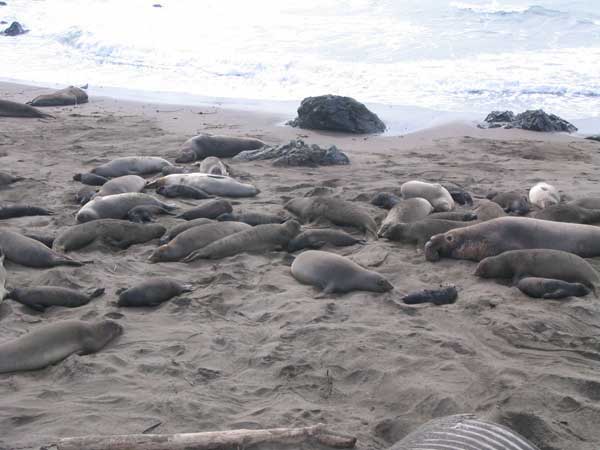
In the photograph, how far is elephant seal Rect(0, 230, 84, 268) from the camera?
17.9 feet

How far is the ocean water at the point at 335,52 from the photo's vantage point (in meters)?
14.1

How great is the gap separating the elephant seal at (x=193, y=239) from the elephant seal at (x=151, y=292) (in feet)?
2.34

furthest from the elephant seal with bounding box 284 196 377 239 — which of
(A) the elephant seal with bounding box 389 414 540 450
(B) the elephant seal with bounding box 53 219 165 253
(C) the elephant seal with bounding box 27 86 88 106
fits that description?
(C) the elephant seal with bounding box 27 86 88 106

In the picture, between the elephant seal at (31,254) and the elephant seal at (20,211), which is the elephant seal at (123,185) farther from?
the elephant seal at (31,254)

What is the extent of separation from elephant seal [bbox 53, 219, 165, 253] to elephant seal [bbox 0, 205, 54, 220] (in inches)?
32.3

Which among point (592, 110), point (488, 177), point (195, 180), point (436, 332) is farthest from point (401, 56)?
point (436, 332)

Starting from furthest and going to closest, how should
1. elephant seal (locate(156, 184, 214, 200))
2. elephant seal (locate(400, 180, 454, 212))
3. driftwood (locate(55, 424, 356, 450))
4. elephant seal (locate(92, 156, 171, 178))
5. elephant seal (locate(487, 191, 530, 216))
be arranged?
elephant seal (locate(92, 156, 171, 178)) < elephant seal (locate(156, 184, 214, 200)) < elephant seal (locate(400, 180, 454, 212)) < elephant seal (locate(487, 191, 530, 216)) < driftwood (locate(55, 424, 356, 450))

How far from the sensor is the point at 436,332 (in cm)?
430

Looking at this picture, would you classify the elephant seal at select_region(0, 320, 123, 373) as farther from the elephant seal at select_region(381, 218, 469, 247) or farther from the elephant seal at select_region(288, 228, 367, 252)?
the elephant seal at select_region(381, 218, 469, 247)

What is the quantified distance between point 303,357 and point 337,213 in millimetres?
2654

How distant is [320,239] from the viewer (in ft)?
19.5

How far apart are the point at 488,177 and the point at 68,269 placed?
4.87m

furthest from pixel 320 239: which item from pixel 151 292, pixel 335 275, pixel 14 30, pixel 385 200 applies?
pixel 14 30

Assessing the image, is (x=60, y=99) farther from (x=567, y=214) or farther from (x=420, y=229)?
(x=567, y=214)
